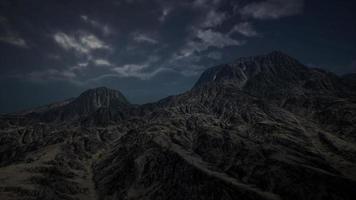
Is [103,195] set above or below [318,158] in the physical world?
below

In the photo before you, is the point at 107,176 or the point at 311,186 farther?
the point at 107,176

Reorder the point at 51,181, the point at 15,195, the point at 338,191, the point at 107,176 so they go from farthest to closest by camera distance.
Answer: the point at 107,176 < the point at 51,181 < the point at 15,195 < the point at 338,191

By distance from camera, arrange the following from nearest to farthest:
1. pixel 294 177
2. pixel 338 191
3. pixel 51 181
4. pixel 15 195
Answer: pixel 338 191 < pixel 294 177 < pixel 15 195 < pixel 51 181

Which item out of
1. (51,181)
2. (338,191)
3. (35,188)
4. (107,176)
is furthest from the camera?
(107,176)

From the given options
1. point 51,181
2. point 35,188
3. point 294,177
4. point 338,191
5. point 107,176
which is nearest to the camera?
point 338,191

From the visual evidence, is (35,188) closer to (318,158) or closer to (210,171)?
(210,171)

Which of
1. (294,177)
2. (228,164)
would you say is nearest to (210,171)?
(228,164)

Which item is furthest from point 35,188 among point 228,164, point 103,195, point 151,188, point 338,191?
point 338,191

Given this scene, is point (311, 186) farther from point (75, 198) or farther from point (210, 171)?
point (75, 198)

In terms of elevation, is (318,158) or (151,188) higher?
(318,158)
